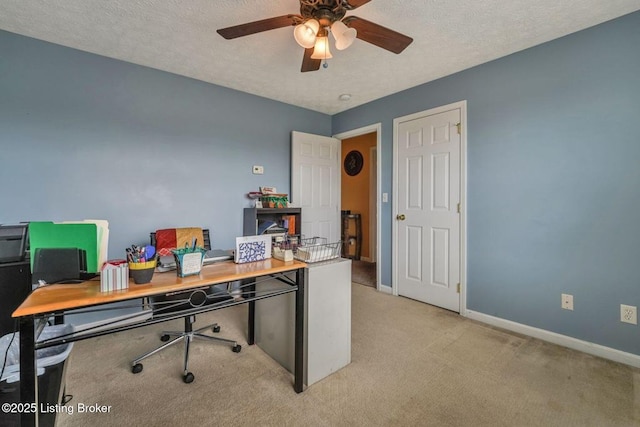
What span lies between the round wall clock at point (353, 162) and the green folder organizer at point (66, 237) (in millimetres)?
4471

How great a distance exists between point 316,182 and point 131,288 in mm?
2918

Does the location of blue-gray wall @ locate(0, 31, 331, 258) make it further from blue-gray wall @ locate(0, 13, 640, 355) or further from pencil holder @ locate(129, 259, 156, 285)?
pencil holder @ locate(129, 259, 156, 285)

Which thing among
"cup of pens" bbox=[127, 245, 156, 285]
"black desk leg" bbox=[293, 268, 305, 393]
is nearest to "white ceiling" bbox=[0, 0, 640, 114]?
"cup of pens" bbox=[127, 245, 156, 285]

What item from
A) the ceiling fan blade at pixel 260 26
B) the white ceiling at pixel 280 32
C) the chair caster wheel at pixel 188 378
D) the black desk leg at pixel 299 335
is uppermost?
the white ceiling at pixel 280 32

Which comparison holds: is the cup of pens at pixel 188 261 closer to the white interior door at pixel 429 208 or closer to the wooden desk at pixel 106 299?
the wooden desk at pixel 106 299

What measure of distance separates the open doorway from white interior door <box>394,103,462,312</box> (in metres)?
1.71

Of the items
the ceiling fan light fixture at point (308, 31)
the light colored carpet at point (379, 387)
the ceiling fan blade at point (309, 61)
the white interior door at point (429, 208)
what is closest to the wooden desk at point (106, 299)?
the light colored carpet at point (379, 387)

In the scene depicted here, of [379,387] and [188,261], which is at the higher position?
[188,261]

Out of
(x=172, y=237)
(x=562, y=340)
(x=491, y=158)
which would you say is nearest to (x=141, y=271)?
(x=172, y=237)

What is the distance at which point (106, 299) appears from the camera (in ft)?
3.37

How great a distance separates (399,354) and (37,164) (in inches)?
129

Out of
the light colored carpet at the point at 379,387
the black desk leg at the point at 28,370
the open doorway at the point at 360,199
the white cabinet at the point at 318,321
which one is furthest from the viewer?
the open doorway at the point at 360,199

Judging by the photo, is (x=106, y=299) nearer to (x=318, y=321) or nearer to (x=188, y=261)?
(x=188, y=261)

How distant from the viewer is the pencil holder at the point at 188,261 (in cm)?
131
